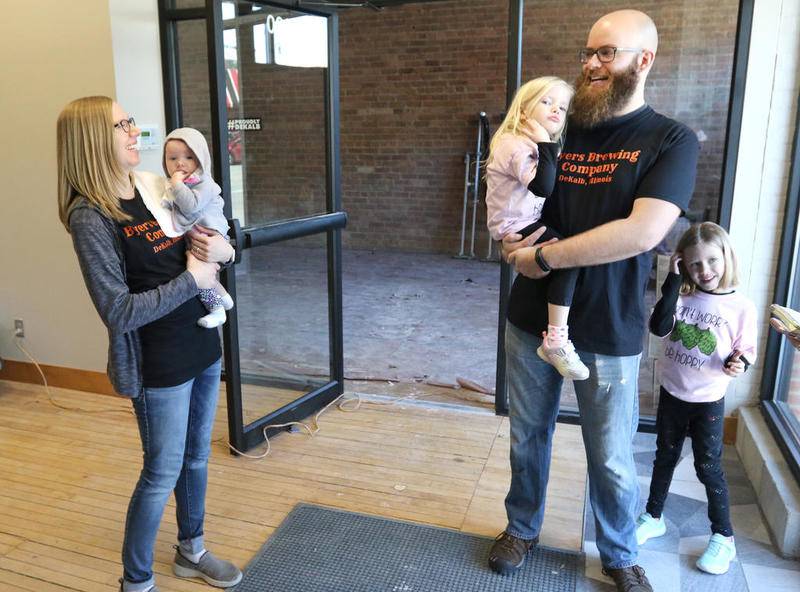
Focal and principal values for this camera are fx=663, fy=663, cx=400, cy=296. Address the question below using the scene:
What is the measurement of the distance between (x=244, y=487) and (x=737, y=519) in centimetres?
193

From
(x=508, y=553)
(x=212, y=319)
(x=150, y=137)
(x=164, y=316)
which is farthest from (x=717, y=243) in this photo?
(x=150, y=137)

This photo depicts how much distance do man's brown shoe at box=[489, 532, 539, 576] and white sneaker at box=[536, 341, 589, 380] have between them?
69 cm

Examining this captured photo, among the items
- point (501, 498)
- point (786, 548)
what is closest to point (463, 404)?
point (501, 498)

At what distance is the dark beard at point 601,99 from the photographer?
177cm

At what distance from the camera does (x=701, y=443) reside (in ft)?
7.16

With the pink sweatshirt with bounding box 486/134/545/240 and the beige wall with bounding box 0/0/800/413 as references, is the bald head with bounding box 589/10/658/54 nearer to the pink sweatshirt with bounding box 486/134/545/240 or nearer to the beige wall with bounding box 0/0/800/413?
the pink sweatshirt with bounding box 486/134/545/240

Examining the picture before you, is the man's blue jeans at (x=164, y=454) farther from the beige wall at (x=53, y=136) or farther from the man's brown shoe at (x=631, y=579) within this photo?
the beige wall at (x=53, y=136)

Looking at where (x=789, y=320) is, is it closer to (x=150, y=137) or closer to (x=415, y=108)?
(x=150, y=137)

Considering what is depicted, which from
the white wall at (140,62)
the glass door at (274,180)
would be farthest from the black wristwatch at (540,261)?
the white wall at (140,62)

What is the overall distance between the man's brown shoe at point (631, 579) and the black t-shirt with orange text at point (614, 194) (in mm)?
721

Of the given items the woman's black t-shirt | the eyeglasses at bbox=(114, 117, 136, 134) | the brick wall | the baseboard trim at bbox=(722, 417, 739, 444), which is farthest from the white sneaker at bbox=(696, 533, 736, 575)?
the brick wall

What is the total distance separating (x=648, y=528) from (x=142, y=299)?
6.17 feet

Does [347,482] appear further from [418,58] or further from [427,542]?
[418,58]

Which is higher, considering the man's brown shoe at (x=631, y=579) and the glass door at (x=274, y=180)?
the glass door at (x=274, y=180)
